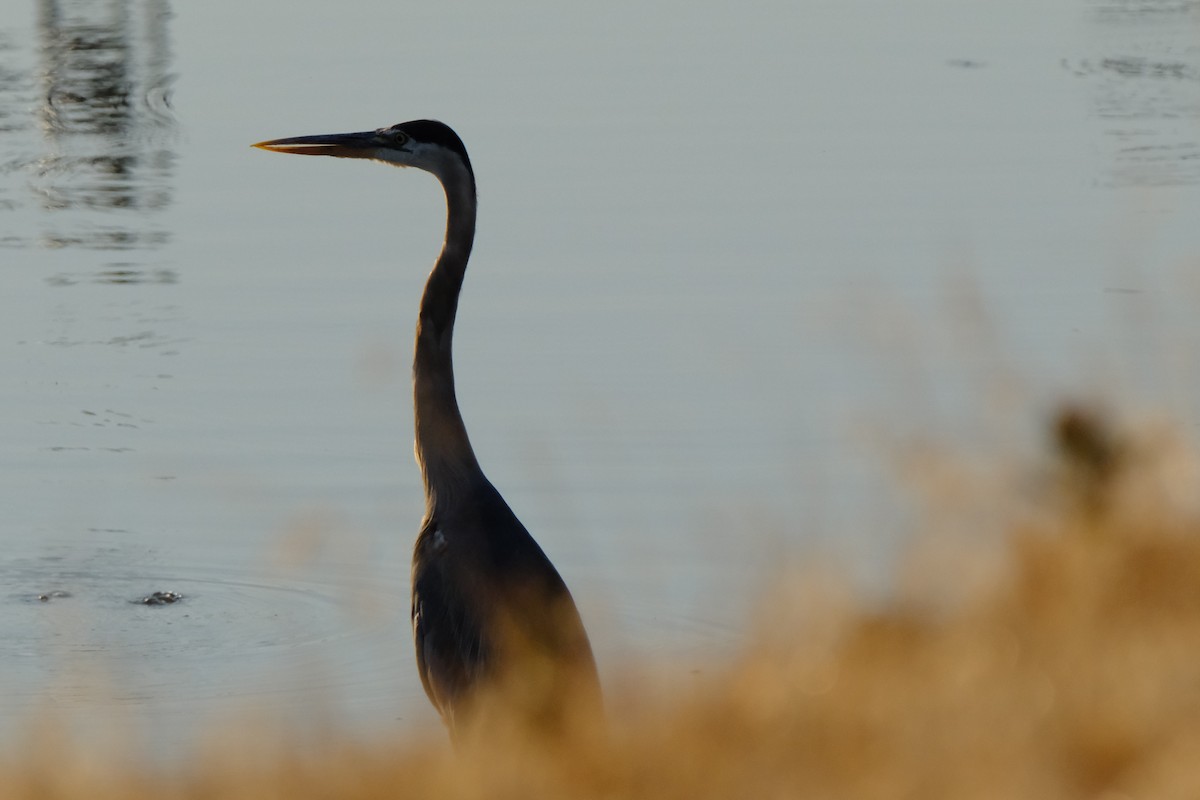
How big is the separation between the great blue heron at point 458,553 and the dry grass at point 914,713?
Result: 0.78 metres

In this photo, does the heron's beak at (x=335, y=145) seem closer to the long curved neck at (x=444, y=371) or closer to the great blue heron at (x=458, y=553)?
the great blue heron at (x=458, y=553)

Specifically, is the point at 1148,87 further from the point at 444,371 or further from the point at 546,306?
the point at 444,371

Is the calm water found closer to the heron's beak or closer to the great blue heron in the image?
the great blue heron

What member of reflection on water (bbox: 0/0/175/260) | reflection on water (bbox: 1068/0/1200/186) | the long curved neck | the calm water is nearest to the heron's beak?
the long curved neck

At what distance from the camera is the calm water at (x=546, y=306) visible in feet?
21.7

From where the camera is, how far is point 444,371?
607 centimetres

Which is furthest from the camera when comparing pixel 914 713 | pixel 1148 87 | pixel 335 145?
pixel 1148 87

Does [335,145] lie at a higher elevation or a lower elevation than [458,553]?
higher

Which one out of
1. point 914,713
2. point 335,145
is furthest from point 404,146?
point 914,713

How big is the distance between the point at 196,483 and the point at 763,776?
573 cm

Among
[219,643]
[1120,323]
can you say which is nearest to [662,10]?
[1120,323]

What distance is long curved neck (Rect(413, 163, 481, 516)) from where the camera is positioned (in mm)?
5859

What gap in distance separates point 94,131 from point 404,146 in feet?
26.5

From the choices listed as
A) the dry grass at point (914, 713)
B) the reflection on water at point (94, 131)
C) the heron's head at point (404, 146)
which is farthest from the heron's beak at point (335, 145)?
the reflection on water at point (94, 131)
